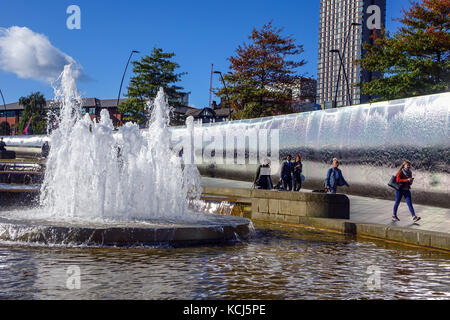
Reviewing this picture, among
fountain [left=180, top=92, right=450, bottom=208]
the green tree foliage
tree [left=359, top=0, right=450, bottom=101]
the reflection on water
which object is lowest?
the reflection on water

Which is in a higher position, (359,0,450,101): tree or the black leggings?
(359,0,450,101): tree

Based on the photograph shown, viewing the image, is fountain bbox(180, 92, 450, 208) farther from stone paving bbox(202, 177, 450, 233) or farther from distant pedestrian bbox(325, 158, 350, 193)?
distant pedestrian bbox(325, 158, 350, 193)

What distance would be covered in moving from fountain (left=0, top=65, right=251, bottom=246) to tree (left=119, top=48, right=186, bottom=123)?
41.4 metres

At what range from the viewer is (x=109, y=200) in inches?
462

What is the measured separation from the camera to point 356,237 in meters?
12.0

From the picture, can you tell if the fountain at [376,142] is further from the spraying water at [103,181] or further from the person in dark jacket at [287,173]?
the spraying water at [103,181]

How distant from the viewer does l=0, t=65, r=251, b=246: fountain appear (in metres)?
9.15

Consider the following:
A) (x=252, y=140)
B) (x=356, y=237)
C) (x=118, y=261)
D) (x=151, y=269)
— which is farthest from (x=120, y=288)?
(x=252, y=140)

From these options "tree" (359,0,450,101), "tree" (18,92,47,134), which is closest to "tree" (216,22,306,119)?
"tree" (359,0,450,101)

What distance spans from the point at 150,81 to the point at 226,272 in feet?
163

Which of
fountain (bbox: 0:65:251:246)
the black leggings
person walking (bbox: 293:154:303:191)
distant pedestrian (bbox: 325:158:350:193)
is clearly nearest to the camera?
fountain (bbox: 0:65:251:246)

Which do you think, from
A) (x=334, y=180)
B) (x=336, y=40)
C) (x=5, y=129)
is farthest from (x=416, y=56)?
(x=336, y=40)

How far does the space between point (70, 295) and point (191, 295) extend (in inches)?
52.3

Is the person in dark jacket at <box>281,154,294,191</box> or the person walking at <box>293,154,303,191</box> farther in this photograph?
the person walking at <box>293,154,303,191</box>
